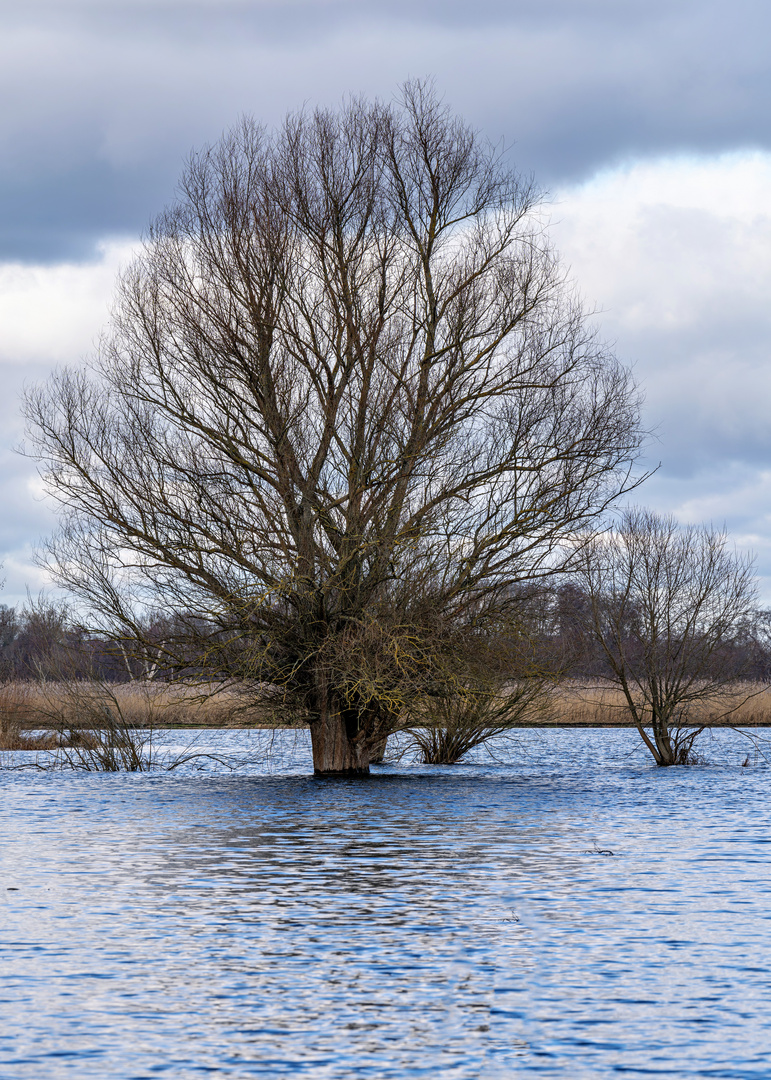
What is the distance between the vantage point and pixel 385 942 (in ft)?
40.0

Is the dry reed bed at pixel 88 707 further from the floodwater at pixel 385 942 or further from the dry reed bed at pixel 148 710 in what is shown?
the floodwater at pixel 385 942

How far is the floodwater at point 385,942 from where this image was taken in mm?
8602

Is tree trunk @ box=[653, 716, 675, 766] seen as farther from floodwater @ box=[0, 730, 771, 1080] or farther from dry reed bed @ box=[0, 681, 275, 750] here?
dry reed bed @ box=[0, 681, 275, 750]

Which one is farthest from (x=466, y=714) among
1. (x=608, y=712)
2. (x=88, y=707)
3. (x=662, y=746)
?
(x=608, y=712)

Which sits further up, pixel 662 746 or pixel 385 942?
pixel 662 746

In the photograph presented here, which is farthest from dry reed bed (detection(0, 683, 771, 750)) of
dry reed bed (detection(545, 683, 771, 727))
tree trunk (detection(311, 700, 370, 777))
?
tree trunk (detection(311, 700, 370, 777))

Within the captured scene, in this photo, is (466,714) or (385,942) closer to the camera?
(385,942)

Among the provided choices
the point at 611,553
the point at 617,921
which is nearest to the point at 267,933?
the point at 617,921

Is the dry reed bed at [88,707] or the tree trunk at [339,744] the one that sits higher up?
the dry reed bed at [88,707]

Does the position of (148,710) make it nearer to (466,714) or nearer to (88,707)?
(88,707)

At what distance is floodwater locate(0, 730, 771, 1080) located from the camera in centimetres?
860

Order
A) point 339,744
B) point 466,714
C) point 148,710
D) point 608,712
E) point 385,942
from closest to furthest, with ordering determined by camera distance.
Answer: point 385,942 → point 339,744 → point 466,714 → point 148,710 → point 608,712

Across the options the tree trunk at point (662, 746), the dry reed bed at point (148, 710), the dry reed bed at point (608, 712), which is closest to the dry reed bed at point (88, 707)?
the dry reed bed at point (148, 710)

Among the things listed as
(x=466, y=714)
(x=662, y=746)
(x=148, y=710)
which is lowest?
(x=662, y=746)
